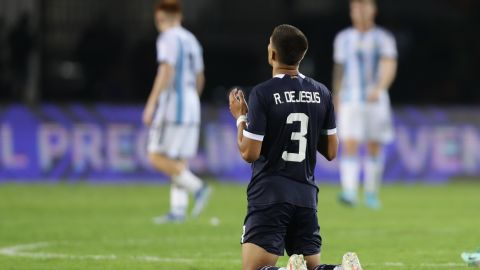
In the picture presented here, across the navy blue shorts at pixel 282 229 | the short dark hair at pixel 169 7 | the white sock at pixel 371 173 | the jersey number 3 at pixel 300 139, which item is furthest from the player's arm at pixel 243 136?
the white sock at pixel 371 173

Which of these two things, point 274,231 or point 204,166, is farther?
point 204,166

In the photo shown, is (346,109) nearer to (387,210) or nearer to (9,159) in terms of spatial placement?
(387,210)

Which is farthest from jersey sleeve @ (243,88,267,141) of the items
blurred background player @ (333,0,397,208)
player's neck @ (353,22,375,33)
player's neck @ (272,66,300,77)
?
player's neck @ (353,22,375,33)

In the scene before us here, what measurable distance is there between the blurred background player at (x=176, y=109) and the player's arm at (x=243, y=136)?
5.89 meters

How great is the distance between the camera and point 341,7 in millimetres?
22016

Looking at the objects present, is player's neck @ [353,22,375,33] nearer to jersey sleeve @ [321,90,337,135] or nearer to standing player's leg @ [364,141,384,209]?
standing player's leg @ [364,141,384,209]

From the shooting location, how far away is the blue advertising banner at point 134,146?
1920 cm

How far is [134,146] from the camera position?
1980cm

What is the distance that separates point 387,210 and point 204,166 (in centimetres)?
556

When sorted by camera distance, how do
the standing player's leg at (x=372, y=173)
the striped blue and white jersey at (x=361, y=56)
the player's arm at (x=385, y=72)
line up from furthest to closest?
1. the striped blue and white jersey at (x=361, y=56)
2. the player's arm at (x=385, y=72)
3. the standing player's leg at (x=372, y=173)

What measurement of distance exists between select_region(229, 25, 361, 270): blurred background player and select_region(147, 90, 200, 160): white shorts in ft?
20.2

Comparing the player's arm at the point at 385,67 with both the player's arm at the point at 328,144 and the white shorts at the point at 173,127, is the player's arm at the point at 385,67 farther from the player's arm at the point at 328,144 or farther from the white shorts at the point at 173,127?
the player's arm at the point at 328,144

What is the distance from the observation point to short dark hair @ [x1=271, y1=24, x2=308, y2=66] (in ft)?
24.9

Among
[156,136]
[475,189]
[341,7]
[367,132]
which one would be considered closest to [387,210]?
[367,132]
